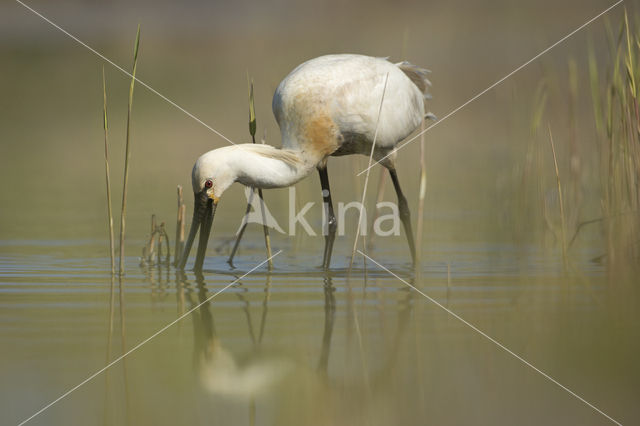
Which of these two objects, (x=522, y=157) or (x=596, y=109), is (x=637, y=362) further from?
(x=522, y=157)

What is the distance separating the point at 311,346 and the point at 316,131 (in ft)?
9.00

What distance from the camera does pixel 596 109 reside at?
299 inches

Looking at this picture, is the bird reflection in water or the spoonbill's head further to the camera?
the spoonbill's head

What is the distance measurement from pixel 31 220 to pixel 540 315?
5.48 m

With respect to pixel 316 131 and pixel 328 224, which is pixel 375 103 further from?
pixel 328 224

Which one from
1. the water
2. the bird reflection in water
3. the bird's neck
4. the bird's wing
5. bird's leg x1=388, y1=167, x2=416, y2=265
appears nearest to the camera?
the water

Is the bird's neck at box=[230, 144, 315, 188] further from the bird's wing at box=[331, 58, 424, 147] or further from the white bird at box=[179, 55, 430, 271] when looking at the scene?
the bird's wing at box=[331, 58, 424, 147]

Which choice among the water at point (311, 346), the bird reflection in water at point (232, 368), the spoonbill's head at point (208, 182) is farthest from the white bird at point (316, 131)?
the bird reflection in water at point (232, 368)

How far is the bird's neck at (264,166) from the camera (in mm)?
6102

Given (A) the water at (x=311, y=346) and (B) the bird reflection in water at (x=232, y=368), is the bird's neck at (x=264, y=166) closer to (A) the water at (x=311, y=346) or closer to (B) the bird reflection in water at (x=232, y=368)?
(A) the water at (x=311, y=346)

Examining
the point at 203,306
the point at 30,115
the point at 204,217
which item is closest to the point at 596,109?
the point at 204,217

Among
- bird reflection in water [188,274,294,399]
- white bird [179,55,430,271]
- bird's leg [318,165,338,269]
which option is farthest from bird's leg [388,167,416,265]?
bird reflection in water [188,274,294,399]

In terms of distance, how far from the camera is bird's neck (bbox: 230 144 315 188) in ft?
20.0

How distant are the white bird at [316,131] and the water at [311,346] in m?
0.60
